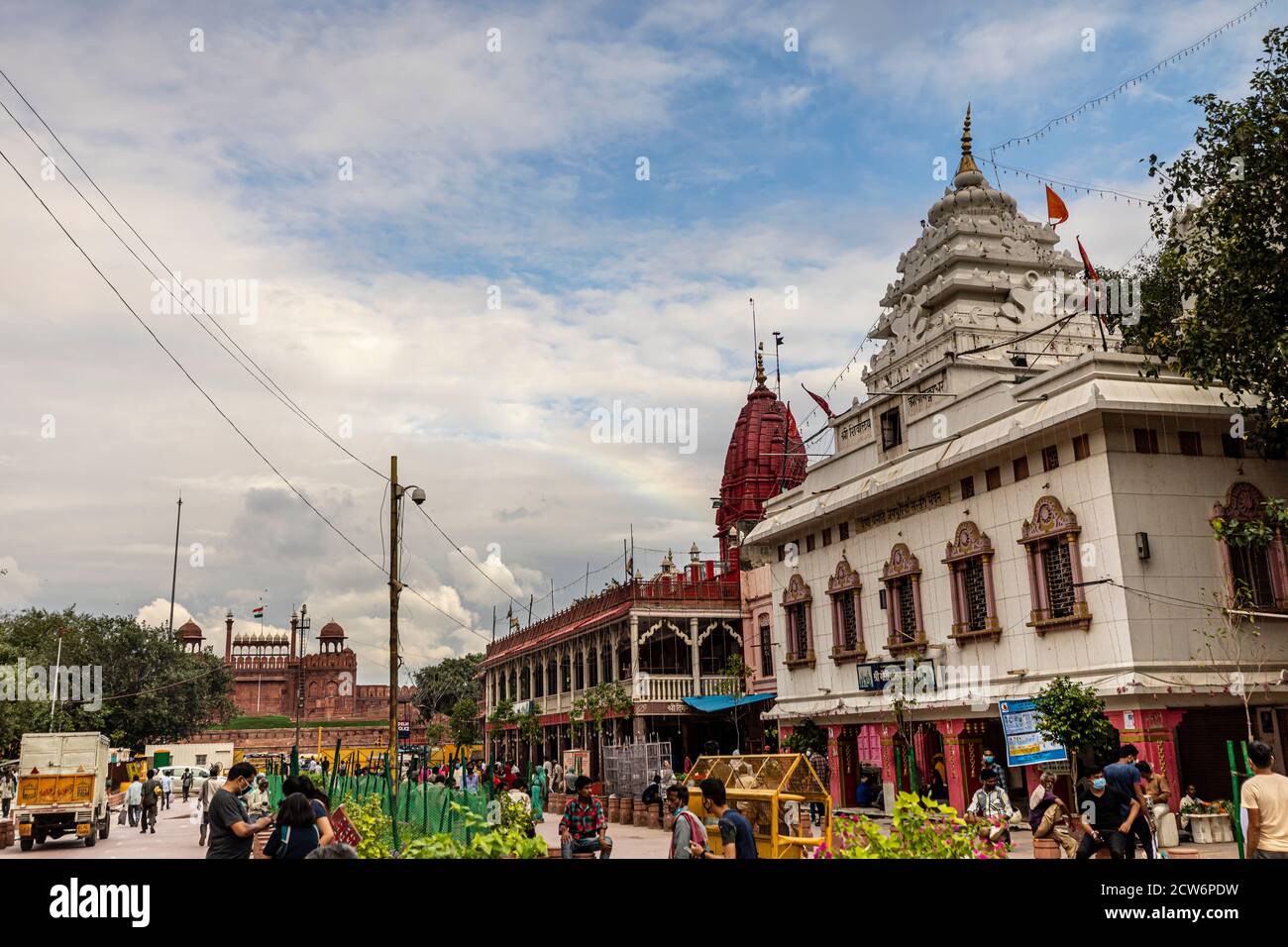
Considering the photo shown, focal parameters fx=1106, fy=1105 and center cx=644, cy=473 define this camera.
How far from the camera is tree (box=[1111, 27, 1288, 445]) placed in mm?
20438

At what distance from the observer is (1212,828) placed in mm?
18828

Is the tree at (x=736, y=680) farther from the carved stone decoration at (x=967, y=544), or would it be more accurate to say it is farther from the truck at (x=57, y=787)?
the truck at (x=57, y=787)

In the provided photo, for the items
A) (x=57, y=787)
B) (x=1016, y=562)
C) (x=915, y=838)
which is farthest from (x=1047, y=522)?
(x=57, y=787)

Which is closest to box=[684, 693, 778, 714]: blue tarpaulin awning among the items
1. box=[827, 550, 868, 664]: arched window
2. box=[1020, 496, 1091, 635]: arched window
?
box=[827, 550, 868, 664]: arched window

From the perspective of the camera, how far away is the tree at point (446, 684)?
3767 inches

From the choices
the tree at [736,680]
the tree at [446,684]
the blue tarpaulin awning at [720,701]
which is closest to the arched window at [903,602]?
the blue tarpaulin awning at [720,701]

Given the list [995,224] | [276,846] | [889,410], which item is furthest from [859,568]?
[276,846]

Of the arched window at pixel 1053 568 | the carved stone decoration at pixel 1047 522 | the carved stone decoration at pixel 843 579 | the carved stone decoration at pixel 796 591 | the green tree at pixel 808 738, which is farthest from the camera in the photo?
the carved stone decoration at pixel 796 591

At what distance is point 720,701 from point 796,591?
26.5 feet

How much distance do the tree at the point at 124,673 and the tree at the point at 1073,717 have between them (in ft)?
160

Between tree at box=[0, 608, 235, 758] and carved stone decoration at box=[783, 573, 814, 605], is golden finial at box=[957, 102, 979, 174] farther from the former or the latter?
tree at box=[0, 608, 235, 758]
